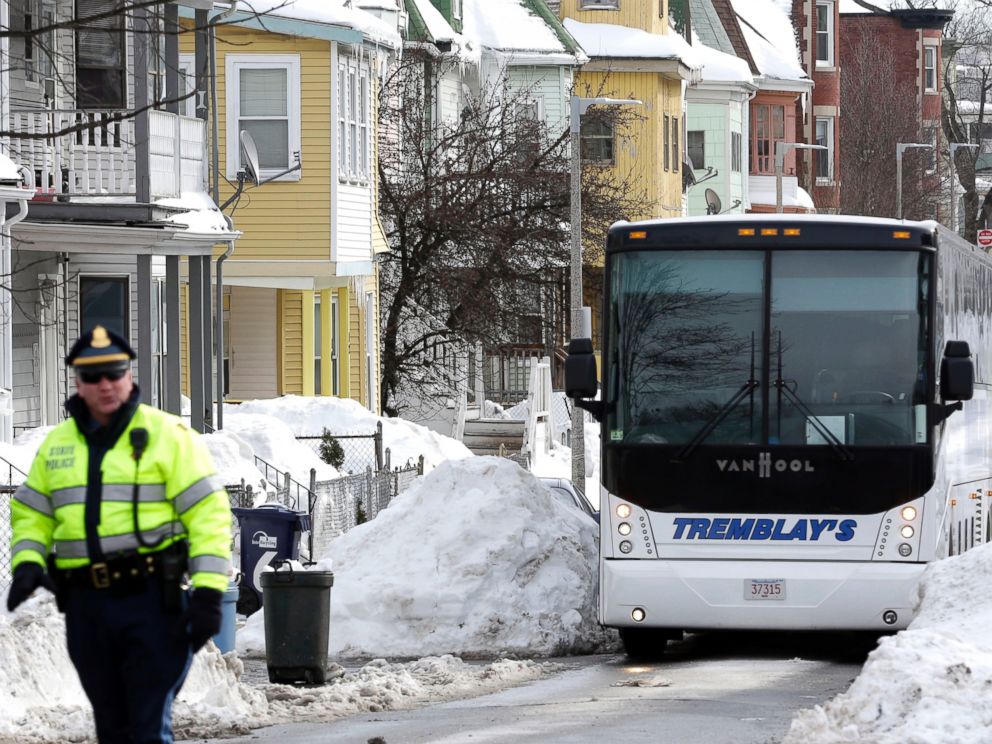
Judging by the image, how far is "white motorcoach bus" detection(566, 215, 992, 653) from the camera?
13.6 meters

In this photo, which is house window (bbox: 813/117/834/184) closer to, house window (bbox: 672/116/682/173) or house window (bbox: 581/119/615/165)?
house window (bbox: 672/116/682/173)

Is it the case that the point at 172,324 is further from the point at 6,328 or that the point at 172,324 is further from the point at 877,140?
the point at 877,140

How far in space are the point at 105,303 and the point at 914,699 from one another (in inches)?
748

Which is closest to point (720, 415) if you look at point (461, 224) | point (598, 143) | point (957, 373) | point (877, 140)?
point (957, 373)

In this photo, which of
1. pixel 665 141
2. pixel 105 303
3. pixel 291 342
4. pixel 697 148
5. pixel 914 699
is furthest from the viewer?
pixel 697 148

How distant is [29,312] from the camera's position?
24.7m

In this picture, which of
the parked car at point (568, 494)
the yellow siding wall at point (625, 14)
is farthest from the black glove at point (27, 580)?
the yellow siding wall at point (625, 14)

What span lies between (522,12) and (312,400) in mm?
18264

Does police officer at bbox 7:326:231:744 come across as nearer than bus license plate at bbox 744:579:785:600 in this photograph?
Yes

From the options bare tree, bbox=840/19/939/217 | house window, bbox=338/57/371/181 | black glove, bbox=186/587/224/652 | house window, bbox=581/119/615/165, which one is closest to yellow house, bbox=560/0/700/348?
house window, bbox=581/119/615/165

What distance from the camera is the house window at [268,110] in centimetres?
3083

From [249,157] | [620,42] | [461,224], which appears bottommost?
[461,224]

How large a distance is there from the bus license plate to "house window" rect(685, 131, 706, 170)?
44918mm

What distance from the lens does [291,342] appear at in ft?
110
